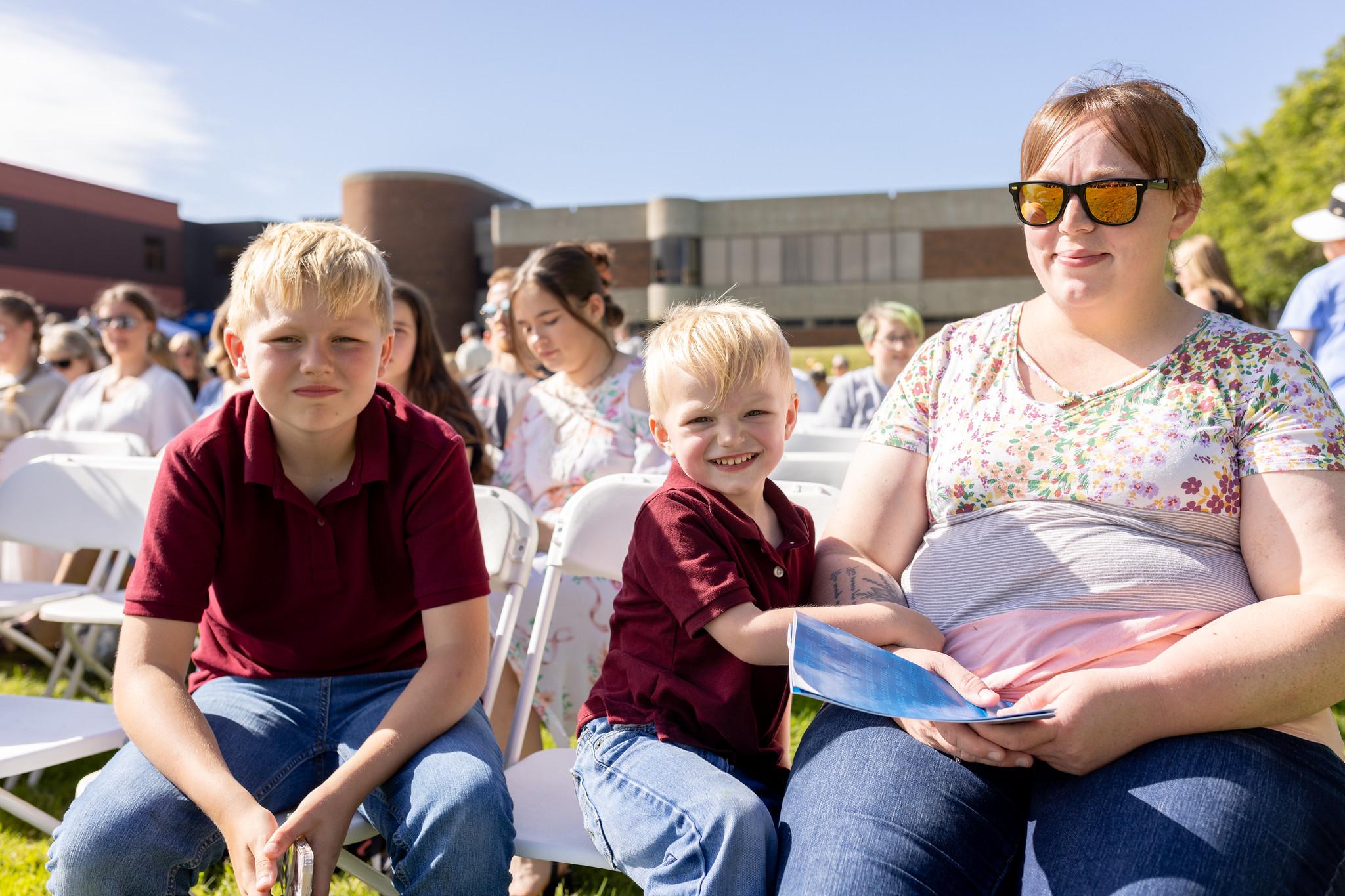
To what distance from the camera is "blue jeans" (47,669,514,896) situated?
66.2 inches

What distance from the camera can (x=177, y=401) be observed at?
579 centimetres

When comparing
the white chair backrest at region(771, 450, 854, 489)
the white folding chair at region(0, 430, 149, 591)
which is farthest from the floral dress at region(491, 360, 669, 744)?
the white folding chair at region(0, 430, 149, 591)

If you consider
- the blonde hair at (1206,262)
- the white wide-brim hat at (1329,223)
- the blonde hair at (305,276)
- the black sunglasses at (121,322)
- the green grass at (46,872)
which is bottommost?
the green grass at (46,872)

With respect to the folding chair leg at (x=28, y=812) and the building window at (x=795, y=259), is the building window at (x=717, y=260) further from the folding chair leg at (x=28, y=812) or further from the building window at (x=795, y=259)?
the folding chair leg at (x=28, y=812)

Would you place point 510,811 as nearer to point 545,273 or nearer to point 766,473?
point 766,473

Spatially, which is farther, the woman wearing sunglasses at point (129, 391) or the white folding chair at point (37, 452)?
the woman wearing sunglasses at point (129, 391)

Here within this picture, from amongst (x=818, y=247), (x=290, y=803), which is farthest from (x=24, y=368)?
(x=818, y=247)

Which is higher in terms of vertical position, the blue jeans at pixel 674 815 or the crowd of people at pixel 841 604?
the crowd of people at pixel 841 604

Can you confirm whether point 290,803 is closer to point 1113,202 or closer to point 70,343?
point 1113,202

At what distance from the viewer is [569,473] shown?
3.78 metres

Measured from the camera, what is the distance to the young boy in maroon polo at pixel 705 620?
1.73 meters

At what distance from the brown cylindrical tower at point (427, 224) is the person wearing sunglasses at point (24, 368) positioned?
30414 mm

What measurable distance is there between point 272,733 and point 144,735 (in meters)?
0.22

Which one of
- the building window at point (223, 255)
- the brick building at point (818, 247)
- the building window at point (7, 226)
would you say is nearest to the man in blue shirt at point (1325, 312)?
the brick building at point (818, 247)
